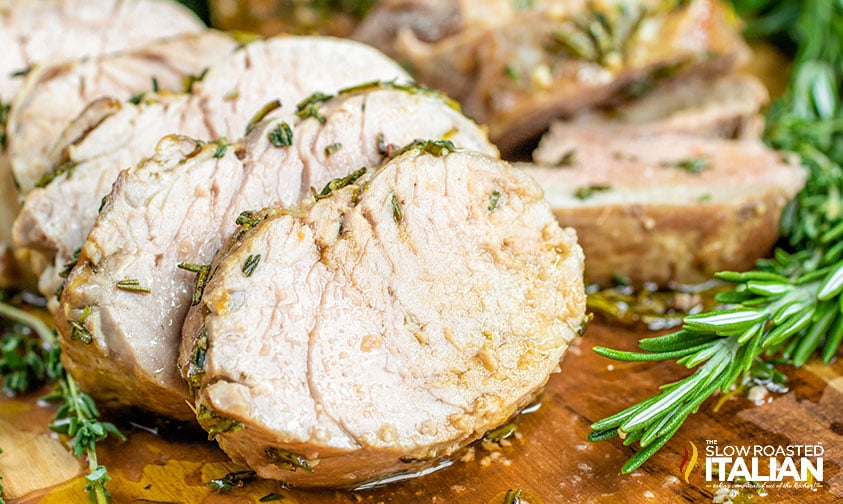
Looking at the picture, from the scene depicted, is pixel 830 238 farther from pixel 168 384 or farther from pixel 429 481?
pixel 168 384

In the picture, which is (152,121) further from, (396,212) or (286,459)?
(286,459)

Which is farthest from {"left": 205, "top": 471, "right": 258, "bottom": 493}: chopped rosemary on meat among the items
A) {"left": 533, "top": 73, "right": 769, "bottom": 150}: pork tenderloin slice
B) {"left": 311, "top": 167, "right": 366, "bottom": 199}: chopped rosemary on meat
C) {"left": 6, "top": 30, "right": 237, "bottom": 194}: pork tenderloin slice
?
{"left": 533, "top": 73, "right": 769, "bottom": 150}: pork tenderloin slice

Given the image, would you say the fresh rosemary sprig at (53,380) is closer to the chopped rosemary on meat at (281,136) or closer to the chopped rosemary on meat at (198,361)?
the chopped rosemary on meat at (198,361)

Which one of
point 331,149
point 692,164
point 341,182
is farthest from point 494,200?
point 692,164

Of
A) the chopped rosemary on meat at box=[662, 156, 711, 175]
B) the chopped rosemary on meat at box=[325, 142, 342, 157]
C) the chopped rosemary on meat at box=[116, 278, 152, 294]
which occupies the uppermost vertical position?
the chopped rosemary on meat at box=[325, 142, 342, 157]

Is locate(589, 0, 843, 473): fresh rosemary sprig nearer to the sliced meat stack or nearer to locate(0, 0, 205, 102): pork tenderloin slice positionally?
the sliced meat stack

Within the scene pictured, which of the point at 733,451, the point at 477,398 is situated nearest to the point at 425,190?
the point at 477,398
